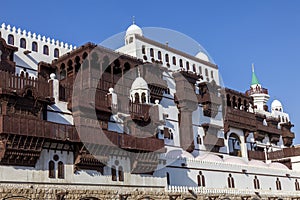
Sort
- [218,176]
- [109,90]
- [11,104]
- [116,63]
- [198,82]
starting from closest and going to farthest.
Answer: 1. [11,104]
2. [109,90]
3. [116,63]
4. [218,176]
5. [198,82]

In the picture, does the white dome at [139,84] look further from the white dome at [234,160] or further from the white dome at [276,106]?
the white dome at [276,106]

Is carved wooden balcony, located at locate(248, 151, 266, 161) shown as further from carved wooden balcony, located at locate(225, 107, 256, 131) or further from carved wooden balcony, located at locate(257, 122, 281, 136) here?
carved wooden balcony, located at locate(225, 107, 256, 131)

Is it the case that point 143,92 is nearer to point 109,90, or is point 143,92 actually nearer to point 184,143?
point 109,90

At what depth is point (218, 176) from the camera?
108ft

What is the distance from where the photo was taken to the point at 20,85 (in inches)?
881

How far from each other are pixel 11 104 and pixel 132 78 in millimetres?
11058

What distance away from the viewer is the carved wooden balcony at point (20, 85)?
21.6 meters

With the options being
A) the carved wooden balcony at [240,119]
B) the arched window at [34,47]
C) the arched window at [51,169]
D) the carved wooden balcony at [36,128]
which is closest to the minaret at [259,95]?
the carved wooden balcony at [240,119]

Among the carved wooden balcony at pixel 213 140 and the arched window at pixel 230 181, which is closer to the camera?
the arched window at pixel 230 181

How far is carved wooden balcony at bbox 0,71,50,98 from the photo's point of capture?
21578mm

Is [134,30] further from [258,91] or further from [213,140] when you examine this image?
[258,91]

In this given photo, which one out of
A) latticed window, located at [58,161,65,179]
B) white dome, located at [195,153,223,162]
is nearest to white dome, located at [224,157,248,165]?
white dome, located at [195,153,223,162]

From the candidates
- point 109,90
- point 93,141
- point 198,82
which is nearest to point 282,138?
point 198,82

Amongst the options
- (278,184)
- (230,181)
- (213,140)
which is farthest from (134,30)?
(278,184)
